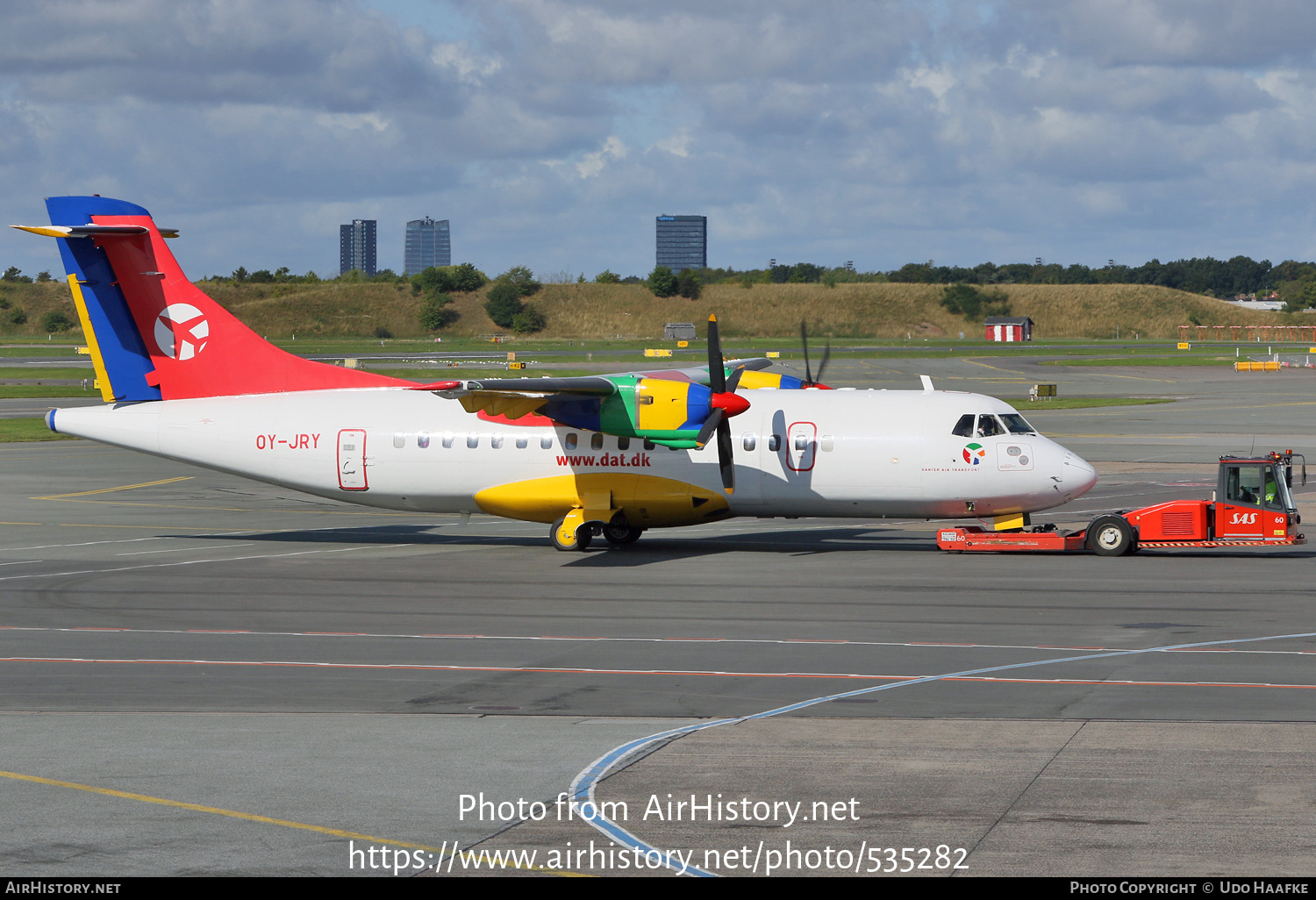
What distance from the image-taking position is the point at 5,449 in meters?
51.0

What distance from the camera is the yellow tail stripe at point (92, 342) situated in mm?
29734

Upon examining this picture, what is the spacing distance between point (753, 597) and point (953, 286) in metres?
165

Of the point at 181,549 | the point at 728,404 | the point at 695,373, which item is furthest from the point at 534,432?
the point at 181,549

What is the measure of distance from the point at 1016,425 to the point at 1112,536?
3.08 meters

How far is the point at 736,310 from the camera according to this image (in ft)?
573

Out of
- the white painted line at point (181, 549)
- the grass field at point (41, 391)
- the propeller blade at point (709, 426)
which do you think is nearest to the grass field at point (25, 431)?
the grass field at point (41, 391)

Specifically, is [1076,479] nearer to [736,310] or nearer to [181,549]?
[181,549]

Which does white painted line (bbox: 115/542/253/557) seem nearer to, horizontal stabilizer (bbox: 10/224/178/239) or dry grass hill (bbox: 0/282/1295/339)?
horizontal stabilizer (bbox: 10/224/178/239)

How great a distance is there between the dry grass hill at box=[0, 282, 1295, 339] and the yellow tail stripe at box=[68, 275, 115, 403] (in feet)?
423

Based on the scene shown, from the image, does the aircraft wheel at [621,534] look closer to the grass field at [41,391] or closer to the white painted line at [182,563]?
the white painted line at [182,563]

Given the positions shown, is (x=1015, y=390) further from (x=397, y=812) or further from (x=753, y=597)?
(x=397, y=812)

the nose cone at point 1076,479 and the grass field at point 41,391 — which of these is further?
the grass field at point 41,391

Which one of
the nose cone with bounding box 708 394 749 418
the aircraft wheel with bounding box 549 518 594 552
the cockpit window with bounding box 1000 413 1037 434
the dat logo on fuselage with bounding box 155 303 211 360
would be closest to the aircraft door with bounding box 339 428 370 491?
the dat logo on fuselage with bounding box 155 303 211 360

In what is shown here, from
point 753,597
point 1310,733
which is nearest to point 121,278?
point 753,597
